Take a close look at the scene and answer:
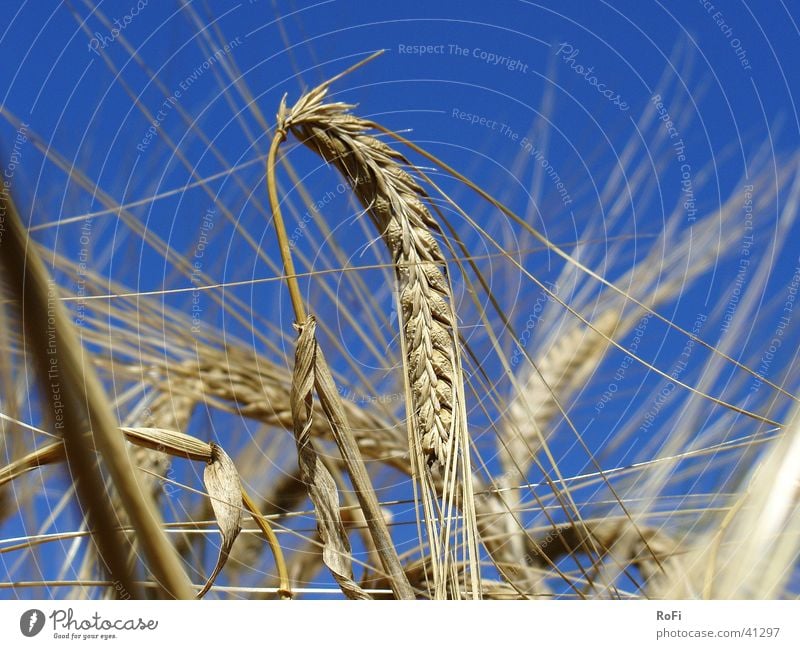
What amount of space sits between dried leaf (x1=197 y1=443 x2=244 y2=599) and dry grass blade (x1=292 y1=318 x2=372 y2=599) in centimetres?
9

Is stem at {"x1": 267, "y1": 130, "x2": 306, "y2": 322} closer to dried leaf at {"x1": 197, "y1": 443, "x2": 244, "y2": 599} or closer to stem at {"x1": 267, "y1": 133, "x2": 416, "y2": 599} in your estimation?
stem at {"x1": 267, "y1": 133, "x2": 416, "y2": 599}

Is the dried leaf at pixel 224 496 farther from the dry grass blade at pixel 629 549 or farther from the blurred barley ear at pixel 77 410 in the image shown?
the dry grass blade at pixel 629 549

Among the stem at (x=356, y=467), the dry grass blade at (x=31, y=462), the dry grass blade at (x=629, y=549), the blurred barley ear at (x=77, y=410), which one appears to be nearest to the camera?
the blurred barley ear at (x=77, y=410)

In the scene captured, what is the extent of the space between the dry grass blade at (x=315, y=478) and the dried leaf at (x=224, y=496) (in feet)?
0.31

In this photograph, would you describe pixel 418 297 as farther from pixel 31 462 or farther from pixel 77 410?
pixel 77 410

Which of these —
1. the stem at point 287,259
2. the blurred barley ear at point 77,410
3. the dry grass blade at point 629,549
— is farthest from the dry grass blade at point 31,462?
the dry grass blade at point 629,549

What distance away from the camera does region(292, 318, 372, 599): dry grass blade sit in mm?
1117

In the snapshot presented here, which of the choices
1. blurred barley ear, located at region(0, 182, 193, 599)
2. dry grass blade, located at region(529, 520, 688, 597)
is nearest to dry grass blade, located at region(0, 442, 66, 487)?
blurred barley ear, located at region(0, 182, 193, 599)

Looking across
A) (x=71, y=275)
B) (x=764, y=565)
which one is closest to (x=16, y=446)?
(x=71, y=275)

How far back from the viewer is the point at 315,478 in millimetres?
1159

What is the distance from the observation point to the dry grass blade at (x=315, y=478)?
3.67 feet
